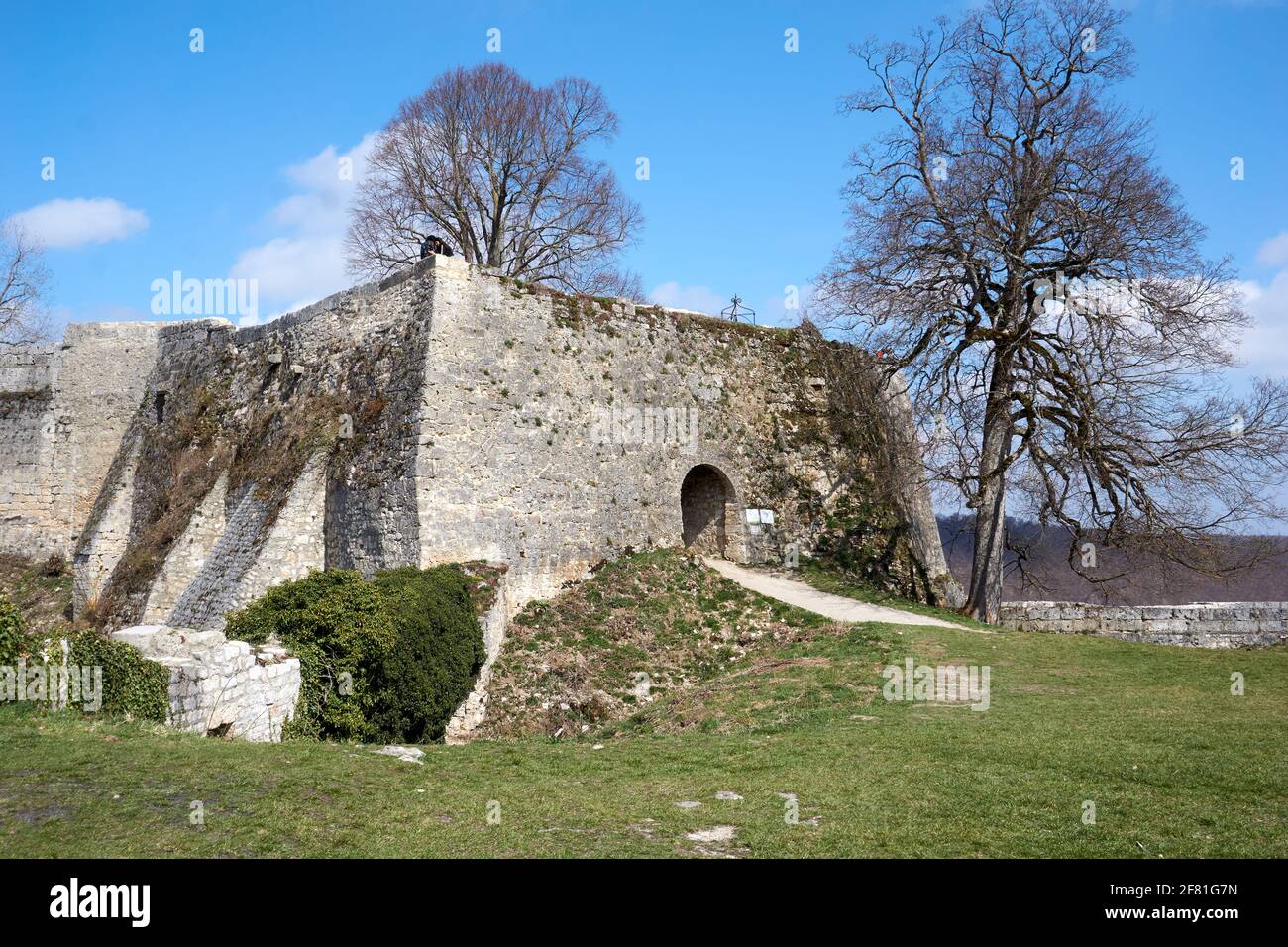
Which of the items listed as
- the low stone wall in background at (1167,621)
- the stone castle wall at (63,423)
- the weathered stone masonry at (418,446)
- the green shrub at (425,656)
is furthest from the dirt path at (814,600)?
the stone castle wall at (63,423)

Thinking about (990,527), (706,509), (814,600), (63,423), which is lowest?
(814,600)

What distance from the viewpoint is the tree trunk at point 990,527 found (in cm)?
2062

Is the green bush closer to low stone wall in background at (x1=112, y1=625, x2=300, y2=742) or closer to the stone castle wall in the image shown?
low stone wall in background at (x1=112, y1=625, x2=300, y2=742)

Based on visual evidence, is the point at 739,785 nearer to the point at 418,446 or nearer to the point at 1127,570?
the point at 418,446

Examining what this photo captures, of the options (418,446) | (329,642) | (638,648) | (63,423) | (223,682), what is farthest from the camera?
(63,423)

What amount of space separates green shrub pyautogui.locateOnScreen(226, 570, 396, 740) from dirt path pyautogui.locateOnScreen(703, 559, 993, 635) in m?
9.37

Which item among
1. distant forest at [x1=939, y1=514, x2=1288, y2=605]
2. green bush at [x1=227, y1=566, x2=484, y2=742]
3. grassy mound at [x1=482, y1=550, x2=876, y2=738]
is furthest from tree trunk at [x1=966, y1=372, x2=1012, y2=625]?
green bush at [x1=227, y1=566, x2=484, y2=742]

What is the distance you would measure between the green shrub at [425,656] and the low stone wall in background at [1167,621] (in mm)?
12771

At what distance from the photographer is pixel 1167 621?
810 inches

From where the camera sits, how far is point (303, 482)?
18.8m

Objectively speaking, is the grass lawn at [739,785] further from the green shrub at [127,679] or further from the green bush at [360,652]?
the green bush at [360,652]

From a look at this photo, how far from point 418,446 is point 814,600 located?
8.52 metres

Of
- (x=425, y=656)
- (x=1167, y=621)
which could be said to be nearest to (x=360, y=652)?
(x=425, y=656)
